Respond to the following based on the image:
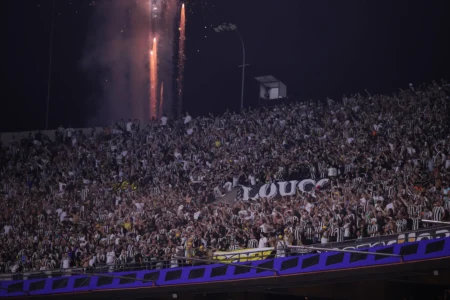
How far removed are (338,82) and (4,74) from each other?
1864 cm

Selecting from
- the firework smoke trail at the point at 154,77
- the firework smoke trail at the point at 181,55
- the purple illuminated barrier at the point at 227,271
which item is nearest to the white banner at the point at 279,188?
the purple illuminated barrier at the point at 227,271

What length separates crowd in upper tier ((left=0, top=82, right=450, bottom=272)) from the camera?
18.5m

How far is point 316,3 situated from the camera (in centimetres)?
3459

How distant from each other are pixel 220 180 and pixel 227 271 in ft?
24.4

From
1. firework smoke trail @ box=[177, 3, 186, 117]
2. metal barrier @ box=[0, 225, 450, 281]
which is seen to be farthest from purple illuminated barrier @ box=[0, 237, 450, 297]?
firework smoke trail @ box=[177, 3, 186, 117]

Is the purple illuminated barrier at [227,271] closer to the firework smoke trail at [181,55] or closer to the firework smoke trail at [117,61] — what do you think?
the firework smoke trail at [117,61]

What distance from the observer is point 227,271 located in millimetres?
18328

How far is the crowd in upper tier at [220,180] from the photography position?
18.5 metres

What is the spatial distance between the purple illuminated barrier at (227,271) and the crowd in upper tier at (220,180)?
66 centimetres

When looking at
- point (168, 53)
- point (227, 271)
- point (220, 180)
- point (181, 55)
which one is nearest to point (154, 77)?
point (168, 53)

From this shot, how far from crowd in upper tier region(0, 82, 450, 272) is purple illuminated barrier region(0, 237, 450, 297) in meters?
0.66

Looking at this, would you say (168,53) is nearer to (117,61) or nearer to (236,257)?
(117,61)

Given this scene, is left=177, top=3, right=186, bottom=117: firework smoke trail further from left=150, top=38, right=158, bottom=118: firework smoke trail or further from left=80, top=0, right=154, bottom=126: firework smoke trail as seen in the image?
left=80, top=0, right=154, bottom=126: firework smoke trail

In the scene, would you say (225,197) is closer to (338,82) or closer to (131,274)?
(131,274)
